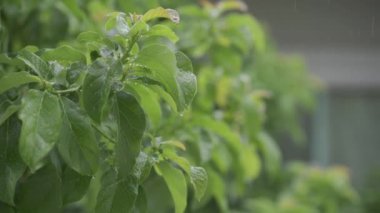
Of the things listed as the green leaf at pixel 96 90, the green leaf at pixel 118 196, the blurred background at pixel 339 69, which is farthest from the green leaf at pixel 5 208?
the blurred background at pixel 339 69

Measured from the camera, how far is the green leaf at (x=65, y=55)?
1.32 meters

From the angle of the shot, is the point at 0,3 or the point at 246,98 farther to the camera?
the point at 246,98

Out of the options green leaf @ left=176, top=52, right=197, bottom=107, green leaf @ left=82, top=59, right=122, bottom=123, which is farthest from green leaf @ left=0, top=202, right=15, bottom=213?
green leaf @ left=176, top=52, right=197, bottom=107

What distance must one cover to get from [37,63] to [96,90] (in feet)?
0.55

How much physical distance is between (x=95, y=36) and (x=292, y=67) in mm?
3296

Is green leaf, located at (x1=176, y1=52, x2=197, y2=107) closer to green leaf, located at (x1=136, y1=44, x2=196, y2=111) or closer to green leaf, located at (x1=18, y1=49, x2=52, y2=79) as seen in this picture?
green leaf, located at (x1=136, y1=44, x2=196, y2=111)

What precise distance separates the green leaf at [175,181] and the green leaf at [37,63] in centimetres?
30

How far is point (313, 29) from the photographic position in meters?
6.23

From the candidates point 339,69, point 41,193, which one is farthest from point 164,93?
point 339,69

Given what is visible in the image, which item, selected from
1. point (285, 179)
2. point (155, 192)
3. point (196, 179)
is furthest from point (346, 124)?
point (196, 179)

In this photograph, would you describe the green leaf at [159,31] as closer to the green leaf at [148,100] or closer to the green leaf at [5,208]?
the green leaf at [148,100]

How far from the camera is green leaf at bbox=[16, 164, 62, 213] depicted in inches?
50.9

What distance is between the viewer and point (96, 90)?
117cm

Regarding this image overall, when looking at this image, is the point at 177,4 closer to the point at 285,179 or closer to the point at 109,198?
the point at 109,198
